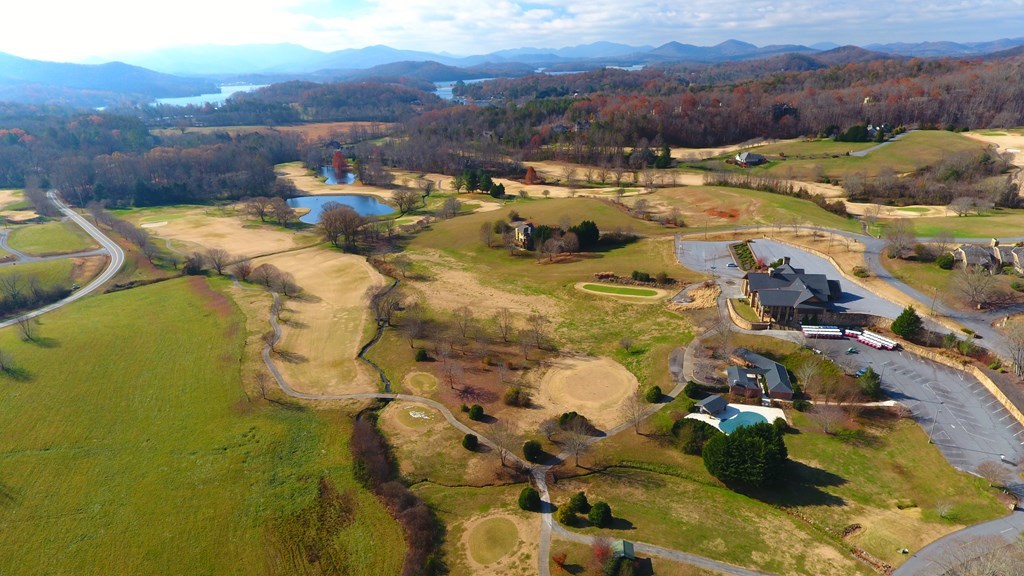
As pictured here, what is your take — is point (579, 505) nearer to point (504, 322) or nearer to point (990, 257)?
point (504, 322)

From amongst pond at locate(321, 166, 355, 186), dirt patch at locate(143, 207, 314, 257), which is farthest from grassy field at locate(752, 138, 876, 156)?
dirt patch at locate(143, 207, 314, 257)

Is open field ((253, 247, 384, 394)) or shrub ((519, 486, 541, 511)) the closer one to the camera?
shrub ((519, 486, 541, 511))

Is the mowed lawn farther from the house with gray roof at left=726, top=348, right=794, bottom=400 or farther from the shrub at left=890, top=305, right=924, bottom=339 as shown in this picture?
the shrub at left=890, top=305, right=924, bottom=339

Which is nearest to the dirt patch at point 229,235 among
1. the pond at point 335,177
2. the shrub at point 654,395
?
the pond at point 335,177

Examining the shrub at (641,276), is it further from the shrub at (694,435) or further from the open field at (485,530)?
the open field at (485,530)

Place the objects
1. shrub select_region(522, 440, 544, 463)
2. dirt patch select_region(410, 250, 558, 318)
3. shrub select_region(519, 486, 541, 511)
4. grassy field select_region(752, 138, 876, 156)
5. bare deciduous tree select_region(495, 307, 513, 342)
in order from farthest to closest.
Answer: grassy field select_region(752, 138, 876, 156) → dirt patch select_region(410, 250, 558, 318) → bare deciduous tree select_region(495, 307, 513, 342) → shrub select_region(522, 440, 544, 463) → shrub select_region(519, 486, 541, 511)

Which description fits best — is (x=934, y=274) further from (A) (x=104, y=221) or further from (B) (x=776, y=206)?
(A) (x=104, y=221)
